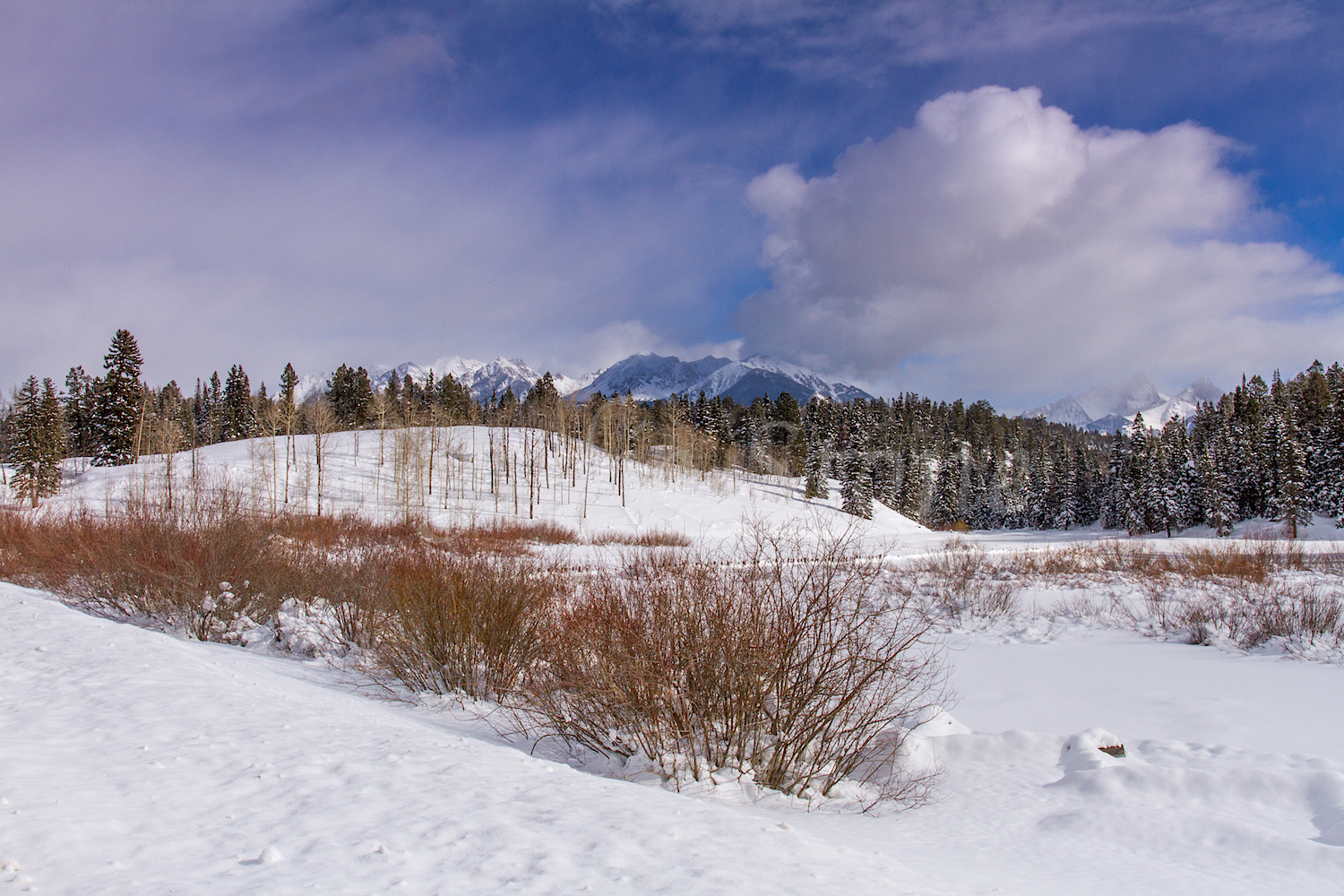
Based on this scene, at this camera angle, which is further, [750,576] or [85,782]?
[750,576]

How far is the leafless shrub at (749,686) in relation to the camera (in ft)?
17.6

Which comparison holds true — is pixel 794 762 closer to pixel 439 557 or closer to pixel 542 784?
pixel 542 784

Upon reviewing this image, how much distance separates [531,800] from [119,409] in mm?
71821

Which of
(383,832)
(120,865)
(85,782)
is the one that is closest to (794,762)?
(383,832)

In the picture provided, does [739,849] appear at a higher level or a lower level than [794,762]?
higher

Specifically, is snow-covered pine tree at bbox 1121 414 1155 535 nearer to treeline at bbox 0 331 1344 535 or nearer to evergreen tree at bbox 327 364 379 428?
treeline at bbox 0 331 1344 535

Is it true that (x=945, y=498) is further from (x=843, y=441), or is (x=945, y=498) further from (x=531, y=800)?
(x=531, y=800)

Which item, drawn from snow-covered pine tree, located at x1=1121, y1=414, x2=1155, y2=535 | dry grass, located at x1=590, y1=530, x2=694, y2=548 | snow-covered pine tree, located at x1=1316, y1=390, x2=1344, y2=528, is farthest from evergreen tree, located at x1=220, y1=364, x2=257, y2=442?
snow-covered pine tree, located at x1=1316, y1=390, x2=1344, y2=528

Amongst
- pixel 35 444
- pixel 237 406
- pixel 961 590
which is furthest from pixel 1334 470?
pixel 237 406

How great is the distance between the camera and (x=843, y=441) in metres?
105

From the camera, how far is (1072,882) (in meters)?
3.83

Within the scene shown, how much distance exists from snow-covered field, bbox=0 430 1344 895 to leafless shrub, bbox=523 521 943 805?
14.9 inches

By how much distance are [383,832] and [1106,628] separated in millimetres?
15217

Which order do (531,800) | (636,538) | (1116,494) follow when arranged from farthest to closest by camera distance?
(1116,494)
(636,538)
(531,800)
